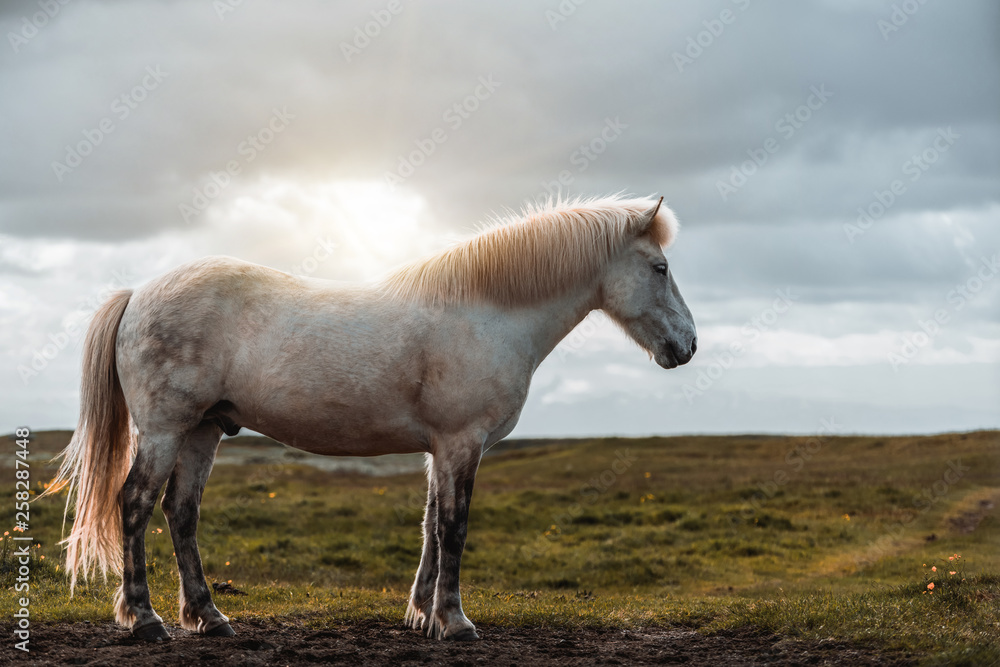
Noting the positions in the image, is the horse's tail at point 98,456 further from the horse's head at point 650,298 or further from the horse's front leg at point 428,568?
the horse's head at point 650,298

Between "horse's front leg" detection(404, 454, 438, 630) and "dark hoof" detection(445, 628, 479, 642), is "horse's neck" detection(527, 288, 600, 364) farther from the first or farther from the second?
"dark hoof" detection(445, 628, 479, 642)

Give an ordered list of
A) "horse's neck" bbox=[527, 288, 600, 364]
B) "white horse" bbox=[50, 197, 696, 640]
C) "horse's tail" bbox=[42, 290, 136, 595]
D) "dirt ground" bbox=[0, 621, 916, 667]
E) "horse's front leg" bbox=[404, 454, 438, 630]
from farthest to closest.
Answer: "horse's front leg" bbox=[404, 454, 438, 630] → "horse's neck" bbox=[527, 288, 600, 364] → "horse's tail" bbox=[42, 290, 136, 595] → "white horse" bbox=[50, 197, 696, 640] → "dirt ground" bbox=[0, 621, 916, 667]

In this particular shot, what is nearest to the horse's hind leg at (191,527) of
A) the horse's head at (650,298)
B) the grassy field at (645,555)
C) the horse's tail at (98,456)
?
the horse's tail at (98,456)

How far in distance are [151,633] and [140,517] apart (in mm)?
955

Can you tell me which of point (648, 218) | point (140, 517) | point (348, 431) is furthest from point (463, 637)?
point (648, 218)

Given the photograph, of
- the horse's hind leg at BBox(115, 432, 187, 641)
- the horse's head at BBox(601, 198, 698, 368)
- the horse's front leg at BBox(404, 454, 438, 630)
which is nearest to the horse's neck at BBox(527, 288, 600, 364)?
the horse's head at BBox(601, 198, 698, 368)

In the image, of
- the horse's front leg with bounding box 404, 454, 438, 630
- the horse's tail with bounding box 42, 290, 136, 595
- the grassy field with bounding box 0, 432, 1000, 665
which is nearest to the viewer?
the horse's tail with bounding box 42, 290, 136, 595

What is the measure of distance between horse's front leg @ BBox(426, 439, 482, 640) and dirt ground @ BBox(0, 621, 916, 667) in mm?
199

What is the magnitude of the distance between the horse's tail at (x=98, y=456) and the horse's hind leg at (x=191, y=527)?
50cm

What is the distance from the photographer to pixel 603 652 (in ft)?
22.0

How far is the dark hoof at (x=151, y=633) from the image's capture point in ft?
21.1

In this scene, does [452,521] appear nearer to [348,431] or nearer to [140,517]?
[348,431]

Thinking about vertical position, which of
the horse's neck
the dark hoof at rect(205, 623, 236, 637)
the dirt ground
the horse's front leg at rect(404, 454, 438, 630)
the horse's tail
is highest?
the horse's neck

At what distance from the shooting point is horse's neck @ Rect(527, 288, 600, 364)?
7.09 metres
